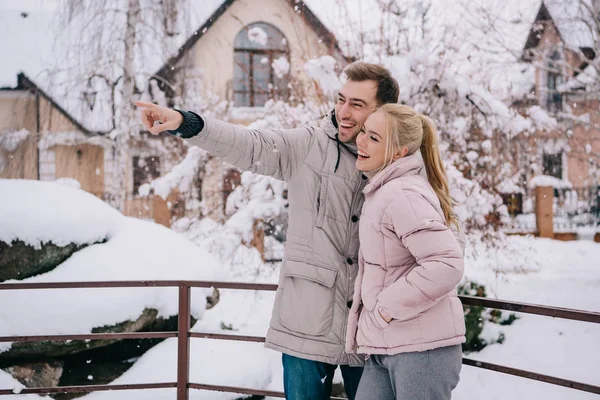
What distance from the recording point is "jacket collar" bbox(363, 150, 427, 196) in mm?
2039

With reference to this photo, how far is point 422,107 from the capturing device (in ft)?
21.4

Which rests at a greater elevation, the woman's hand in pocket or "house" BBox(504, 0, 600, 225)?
"house" BBox(504, 0, 600, 225)

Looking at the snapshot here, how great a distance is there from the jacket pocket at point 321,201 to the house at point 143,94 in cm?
569

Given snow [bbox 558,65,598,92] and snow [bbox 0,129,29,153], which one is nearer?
snow [bbox 558,65,598,92]

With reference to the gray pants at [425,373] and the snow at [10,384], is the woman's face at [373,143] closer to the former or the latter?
the gray pants at [425,373]

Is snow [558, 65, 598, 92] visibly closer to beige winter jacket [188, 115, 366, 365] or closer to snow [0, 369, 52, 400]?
beige winter jacket [188, 115, 366, 365]

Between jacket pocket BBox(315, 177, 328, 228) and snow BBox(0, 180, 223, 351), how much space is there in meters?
3.71

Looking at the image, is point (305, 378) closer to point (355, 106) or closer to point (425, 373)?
point (425, 373)

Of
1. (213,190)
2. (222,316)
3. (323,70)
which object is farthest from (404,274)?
(213,190)

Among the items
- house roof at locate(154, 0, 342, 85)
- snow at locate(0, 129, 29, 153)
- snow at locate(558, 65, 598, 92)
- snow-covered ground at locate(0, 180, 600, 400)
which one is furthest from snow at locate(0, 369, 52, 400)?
snow at locate(558, 65, 598, 92)

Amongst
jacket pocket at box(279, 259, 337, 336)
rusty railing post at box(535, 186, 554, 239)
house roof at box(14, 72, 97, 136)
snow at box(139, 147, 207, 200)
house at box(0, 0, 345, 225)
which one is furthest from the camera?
rusty railing post at box(535, 186, 554, 239)

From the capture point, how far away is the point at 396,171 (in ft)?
6.69

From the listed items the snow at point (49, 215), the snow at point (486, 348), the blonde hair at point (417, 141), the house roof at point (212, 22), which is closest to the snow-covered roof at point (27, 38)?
the house roof at point (212, 22)

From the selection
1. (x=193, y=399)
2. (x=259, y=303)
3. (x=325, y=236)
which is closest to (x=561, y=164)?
(x=259, y=303)
